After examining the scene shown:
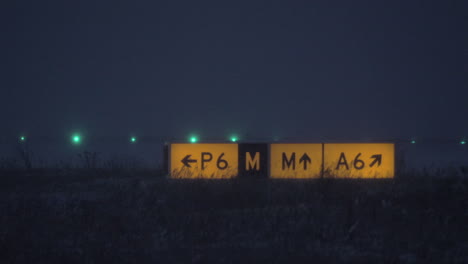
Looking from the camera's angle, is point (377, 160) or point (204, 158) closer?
point (377, 160)

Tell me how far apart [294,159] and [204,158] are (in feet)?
7.39

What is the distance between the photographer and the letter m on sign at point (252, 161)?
33.2 feet

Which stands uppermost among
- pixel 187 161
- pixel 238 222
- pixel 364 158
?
pixel 364 158

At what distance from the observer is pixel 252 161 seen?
1014 centimetres

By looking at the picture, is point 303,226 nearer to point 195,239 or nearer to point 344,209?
point 344,209

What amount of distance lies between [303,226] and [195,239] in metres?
1.80

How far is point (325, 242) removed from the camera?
6.20 metres

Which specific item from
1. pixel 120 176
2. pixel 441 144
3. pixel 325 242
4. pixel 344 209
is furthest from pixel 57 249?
pixel 441 144

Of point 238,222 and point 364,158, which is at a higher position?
point 364,158

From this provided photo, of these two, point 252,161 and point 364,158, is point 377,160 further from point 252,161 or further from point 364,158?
point 252,161

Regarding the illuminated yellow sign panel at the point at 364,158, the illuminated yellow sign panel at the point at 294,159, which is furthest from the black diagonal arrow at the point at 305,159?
the illuminated yellow sign panel at the point at 364,158

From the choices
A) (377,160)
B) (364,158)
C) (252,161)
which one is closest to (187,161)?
(252,161)

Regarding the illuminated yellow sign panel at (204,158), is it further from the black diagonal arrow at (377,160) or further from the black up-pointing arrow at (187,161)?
the black diagonal arrow at (377,160)

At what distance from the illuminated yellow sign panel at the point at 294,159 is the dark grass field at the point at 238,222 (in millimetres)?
478
